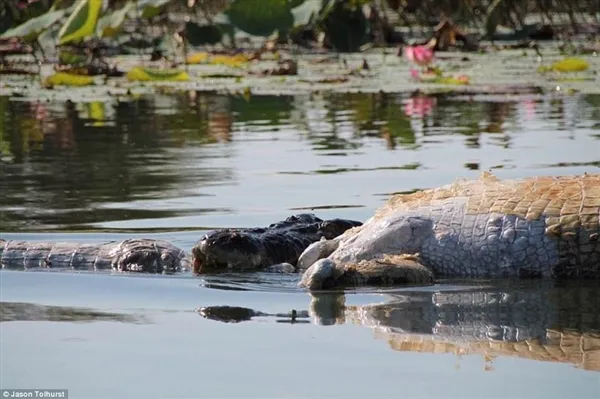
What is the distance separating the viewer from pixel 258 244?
6898 millimetres

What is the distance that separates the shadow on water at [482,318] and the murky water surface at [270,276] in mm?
12

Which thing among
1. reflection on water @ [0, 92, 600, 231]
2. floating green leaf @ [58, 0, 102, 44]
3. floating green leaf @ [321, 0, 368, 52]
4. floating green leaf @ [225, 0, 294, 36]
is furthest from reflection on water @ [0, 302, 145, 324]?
floating green leaf @ [321, 0, 368, 52]

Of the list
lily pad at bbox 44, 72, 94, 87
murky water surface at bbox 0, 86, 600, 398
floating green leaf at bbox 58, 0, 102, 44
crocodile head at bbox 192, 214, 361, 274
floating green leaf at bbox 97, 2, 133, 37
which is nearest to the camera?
murky water surface at bbox 0, 86, 600, 398

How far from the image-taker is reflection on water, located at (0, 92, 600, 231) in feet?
28.9

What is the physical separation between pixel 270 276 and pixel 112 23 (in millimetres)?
10259

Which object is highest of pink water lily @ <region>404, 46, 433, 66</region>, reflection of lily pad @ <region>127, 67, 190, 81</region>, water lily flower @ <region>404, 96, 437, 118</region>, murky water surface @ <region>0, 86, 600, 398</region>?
murky water surface @ <region>0, 86, 600, 398</region>

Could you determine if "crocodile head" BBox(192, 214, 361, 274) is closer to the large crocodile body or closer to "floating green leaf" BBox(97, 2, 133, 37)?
the large crocodile body

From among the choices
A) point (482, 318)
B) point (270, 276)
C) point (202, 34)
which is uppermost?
point (482, 318)

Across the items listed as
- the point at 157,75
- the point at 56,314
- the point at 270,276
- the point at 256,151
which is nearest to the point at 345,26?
the point at 157,75

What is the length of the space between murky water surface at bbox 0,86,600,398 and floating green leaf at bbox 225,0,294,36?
1.24 m

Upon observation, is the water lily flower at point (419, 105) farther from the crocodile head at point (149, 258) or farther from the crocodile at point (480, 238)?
the crocodile at point (480, 238)

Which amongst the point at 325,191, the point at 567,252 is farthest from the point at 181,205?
the point at 567,252

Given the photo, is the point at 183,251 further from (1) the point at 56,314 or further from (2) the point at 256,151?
(2) the point at 256,151

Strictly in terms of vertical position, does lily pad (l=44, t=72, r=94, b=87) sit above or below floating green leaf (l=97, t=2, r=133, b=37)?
below
